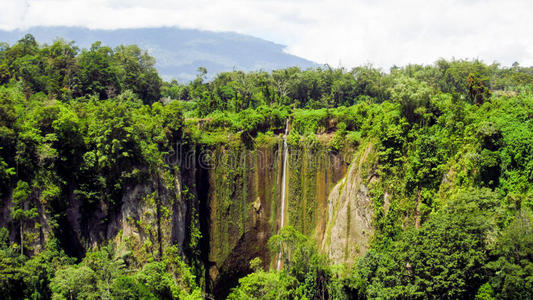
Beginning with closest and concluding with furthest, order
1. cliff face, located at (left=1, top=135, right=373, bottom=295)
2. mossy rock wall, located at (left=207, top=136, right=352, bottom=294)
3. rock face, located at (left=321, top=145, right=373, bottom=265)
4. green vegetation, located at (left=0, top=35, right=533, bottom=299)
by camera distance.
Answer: green vegetation, located at (left=0, top=35, right=533, bottom=299)
cliff face, located at (left=1, top=135, right=373, bottom=295)
rock face, located at (left=321, top=145, right=373, bottom=265)
mossy rock wall, located at (left=207, top=136, right=352, bottom=294)

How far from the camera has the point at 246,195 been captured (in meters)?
35.5

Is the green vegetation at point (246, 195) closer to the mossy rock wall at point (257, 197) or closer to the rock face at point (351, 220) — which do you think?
the mossy rock wall at point (257, 197)

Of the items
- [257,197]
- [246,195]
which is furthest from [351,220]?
[246,195]

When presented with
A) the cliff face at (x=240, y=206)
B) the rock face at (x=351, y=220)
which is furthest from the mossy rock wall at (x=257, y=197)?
the rock face at (x=351, y=220)

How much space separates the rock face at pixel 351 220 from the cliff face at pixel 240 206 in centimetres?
7

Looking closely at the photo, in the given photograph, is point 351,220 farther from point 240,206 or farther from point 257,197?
point 240,206

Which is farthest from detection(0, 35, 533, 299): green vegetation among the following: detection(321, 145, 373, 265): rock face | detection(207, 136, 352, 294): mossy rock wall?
detection(321, 145, 373, 265): rock face

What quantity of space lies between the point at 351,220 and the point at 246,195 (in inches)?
386

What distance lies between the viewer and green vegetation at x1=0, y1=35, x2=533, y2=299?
21.8 metres

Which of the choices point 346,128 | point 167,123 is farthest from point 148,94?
point 346,128

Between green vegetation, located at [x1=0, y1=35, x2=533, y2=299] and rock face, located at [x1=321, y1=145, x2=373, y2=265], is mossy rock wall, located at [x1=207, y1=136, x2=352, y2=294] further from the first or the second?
rock face, located at [x1=321, y1=145, x2=373, y2=265]

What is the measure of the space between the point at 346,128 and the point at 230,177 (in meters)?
11.2

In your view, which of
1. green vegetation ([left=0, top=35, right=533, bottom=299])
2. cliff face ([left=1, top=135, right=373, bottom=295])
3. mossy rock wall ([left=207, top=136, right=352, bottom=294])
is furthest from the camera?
mossy rock wall ([left=207, top=136, right=352, bottom=294])

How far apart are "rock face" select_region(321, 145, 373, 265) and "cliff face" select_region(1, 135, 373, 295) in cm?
7
